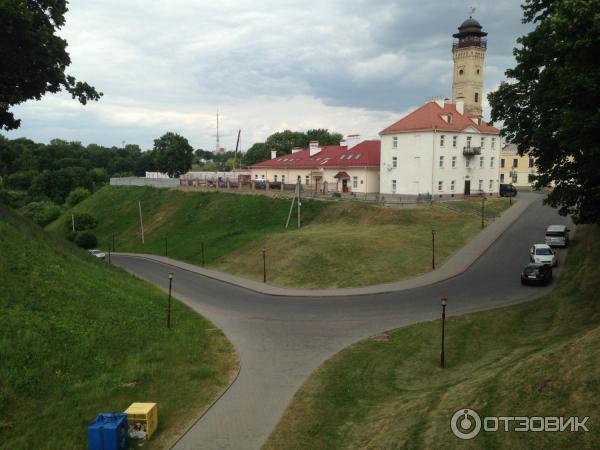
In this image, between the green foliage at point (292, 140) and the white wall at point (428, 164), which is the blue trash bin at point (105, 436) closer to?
the white wall at point (428, 164)

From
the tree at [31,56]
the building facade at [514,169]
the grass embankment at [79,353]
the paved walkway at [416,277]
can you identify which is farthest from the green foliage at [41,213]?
the building facade at [514,169]

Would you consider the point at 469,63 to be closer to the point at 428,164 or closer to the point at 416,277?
the point at 428,164

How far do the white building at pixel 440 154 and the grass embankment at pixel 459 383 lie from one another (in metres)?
32.1

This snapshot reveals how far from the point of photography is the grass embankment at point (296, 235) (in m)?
36.5

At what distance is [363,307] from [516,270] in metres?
13.3

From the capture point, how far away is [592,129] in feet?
60.0

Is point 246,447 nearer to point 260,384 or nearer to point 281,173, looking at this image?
point 260,384

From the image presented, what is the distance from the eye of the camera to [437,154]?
55688 millimetres

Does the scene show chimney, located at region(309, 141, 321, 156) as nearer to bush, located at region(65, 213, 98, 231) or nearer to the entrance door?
the entrance door

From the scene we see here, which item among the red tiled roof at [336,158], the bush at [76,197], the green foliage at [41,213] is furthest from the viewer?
the bush at [76,197]

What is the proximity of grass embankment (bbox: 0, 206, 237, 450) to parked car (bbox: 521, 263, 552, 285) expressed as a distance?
19.2m

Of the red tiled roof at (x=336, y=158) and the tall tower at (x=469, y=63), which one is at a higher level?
the tall tower at (x=469, y=63)

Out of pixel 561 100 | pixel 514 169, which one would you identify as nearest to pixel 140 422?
pixel 561 100

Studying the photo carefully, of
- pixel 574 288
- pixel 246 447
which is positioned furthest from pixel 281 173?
pixel 246 447
